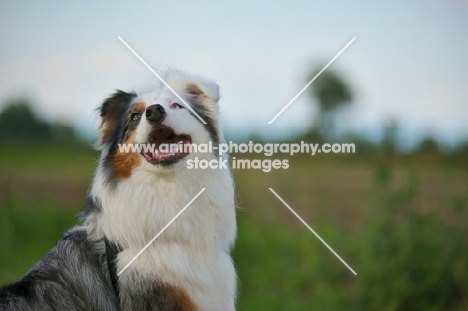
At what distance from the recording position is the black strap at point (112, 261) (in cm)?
254

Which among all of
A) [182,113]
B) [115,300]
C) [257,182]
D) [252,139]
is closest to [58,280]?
[115,300]

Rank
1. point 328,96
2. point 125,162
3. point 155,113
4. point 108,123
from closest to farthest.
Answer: point 155,113 < point 125,162 < point 108,123 < point 328,96

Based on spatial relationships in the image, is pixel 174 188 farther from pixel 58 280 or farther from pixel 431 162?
pixel 431 162

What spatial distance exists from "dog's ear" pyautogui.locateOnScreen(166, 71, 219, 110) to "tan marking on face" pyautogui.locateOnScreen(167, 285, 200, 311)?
2.90 ft

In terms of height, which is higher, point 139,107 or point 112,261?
point 139,107

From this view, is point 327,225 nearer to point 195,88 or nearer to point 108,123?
point 195,88

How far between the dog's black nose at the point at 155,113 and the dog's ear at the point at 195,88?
286 millimetres

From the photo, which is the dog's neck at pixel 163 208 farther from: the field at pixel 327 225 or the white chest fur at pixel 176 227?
the field at pixel 327 225

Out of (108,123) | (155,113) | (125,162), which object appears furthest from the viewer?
(108,123)

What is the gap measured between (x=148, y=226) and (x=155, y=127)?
0.48 meters

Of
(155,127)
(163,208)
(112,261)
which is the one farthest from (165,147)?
(112,261)

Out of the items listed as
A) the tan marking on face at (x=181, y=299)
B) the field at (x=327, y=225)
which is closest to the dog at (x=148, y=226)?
the tan marking on face at (x=181, y=299)

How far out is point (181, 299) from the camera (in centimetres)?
252

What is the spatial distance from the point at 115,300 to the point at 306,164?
2.57 meters
